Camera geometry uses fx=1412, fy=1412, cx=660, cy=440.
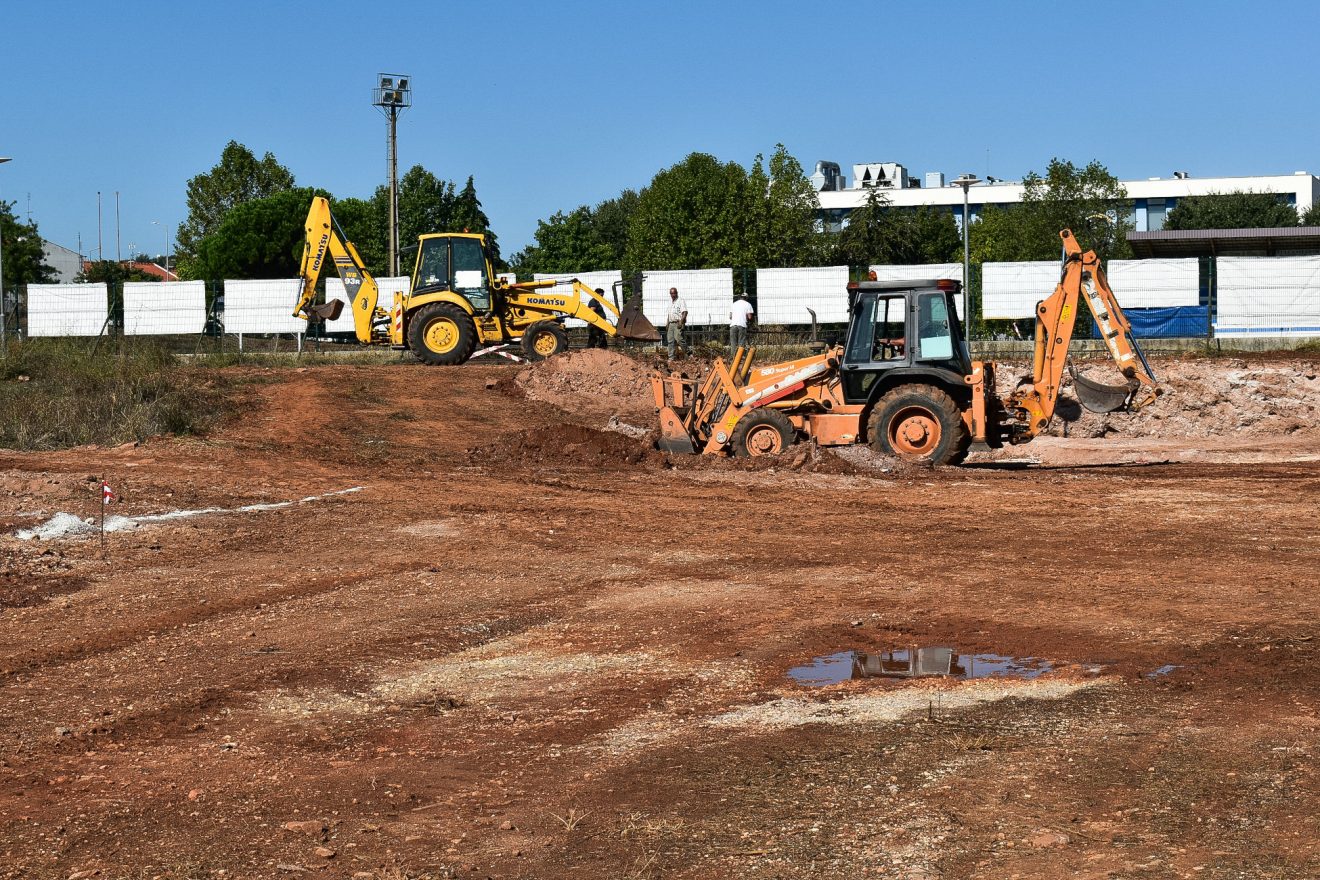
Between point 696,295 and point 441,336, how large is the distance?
28.3 feet

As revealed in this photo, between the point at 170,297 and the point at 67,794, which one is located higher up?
the point at 170,297

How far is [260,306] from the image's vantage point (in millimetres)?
37688

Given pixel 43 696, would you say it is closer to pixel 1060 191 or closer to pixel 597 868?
pixel 597 868

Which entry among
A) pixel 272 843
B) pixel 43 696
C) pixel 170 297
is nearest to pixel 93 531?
pixel 43 696

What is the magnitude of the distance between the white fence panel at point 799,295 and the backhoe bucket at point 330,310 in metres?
10.6

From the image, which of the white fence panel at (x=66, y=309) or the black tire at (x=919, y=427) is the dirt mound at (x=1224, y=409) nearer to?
the black tire at (x=919, y=427)

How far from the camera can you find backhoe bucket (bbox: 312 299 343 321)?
97.9 ft

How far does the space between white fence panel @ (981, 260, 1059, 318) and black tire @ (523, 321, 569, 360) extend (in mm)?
10999

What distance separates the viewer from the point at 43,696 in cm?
844

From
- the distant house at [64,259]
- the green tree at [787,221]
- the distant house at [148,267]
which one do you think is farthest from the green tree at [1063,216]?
the distant house at [64,259]

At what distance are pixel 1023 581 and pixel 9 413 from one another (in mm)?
15716

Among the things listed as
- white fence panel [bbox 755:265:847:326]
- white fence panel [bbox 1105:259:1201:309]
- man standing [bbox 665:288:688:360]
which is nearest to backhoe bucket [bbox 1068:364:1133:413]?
man standing [bbox 665:288:688:360]

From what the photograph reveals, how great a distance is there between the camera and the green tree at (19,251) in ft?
228

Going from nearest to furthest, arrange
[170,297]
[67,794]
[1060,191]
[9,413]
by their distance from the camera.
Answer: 1. [67,794]
2. [9,413]
3. [170,297]
4. [1060,191]
